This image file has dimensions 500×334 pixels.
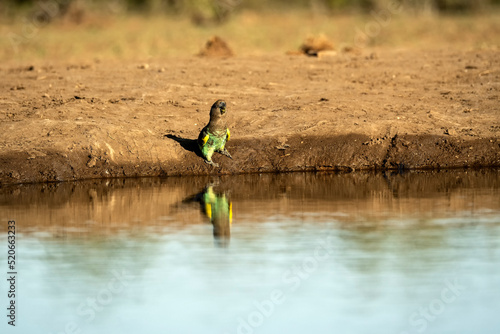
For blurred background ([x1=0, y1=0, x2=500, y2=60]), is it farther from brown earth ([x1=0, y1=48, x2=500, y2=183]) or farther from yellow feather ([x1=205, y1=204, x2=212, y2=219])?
yellow feather ([x1=205, y1=204, x2=212, y2=219])

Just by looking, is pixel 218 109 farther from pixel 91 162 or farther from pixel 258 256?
pixel 258 256

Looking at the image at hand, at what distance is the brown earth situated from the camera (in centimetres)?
1312

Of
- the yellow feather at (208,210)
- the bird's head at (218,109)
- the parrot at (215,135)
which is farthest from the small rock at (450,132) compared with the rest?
the yellow feather at (208,210)

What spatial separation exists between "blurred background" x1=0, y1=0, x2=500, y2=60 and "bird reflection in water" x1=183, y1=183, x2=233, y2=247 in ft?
30.1

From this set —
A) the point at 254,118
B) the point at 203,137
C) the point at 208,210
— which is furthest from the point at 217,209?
the point at 254,118

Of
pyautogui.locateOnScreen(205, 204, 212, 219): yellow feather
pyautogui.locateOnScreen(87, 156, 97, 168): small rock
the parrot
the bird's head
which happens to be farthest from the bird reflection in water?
pyautogui.locateOnScreen(87, 156, 97, 168): small rock

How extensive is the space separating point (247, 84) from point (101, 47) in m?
9.09

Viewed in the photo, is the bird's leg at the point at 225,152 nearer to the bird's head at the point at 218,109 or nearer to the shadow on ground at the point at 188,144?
the shadow on ground at the point at 188,144

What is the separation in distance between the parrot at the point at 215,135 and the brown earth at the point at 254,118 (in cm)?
20

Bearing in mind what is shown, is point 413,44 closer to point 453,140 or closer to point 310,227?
point 453,140

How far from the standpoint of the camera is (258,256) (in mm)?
8203

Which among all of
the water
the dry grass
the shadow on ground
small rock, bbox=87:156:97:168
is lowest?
the water

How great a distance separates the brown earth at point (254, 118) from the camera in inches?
517

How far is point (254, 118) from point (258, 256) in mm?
6191
